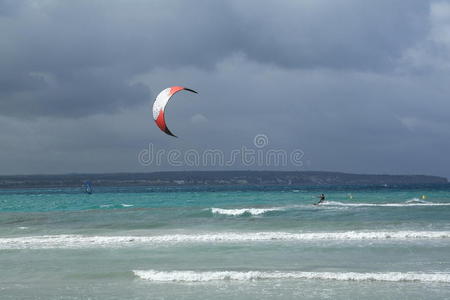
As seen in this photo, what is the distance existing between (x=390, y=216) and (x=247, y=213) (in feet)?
28.7

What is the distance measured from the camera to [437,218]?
27203mm

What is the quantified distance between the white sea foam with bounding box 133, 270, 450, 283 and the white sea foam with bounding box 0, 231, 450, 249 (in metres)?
6.56

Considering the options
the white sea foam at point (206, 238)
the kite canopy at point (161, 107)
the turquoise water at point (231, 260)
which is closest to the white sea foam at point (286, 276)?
the turquoise water at point (231, 260)

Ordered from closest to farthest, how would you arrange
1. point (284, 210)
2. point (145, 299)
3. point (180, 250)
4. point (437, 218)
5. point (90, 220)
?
point (145, 299), point (180, 250), point (437, 218), point (90, 220), point (284, 210)

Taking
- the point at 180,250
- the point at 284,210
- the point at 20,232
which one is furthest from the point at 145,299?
the point at 284,210

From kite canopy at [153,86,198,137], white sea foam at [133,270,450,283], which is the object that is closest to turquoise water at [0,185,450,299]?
white sea foam at [133,270,450,283]

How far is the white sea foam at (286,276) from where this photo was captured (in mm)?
12641

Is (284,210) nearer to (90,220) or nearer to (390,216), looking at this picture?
(390,216)

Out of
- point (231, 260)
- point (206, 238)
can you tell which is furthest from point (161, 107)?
point (206, 238)

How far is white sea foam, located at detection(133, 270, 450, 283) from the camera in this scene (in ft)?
41.5

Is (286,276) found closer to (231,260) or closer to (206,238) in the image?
(231,260)

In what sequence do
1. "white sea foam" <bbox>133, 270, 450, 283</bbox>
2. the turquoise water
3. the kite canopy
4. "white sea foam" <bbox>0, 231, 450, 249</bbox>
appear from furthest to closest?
1. "white sea foam" <bbox>0, 231, 450, 249</bbox>
2. the kite canopy
3. "white sea foam" <bbox>133, 270, 450, 283</bbox>
4. the turquoise water

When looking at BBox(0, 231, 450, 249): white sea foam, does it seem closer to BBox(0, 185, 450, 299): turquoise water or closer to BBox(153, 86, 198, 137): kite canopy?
BBox(0, 185, 450, 299): turquoise water

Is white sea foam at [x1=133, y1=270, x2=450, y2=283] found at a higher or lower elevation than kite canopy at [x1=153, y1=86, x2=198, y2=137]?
lower
